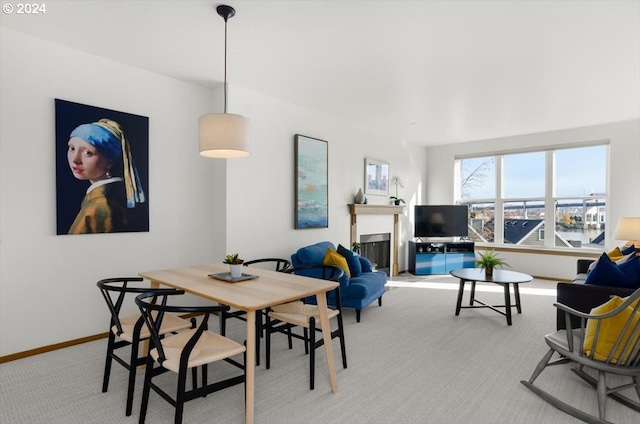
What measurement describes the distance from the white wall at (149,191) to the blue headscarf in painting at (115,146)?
166 millimetres

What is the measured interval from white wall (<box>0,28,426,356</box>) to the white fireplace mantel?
1.14ft

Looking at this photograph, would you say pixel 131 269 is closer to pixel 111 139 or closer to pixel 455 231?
pixel 111 139

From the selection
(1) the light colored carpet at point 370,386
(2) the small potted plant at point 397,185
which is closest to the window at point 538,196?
(2) the small potted plant at point 397,185

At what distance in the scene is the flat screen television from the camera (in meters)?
7.24

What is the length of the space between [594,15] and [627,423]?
8.98 ft

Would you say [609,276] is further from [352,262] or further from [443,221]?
[443,221]

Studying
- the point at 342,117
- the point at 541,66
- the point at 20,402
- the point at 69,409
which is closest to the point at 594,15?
the point at 541,66

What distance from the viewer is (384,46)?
3.16 metres

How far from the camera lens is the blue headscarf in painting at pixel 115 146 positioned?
3.38 meters

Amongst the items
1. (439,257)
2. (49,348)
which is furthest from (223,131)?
(439,257)

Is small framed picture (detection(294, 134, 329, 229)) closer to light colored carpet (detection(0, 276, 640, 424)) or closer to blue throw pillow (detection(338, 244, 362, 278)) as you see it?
blue throw pillow (detection(338, 244, 362, 278))

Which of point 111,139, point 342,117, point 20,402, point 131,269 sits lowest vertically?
point 20,402

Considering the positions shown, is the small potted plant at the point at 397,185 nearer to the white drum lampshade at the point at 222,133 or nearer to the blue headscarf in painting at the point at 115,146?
the blue headscarf in painting at the point at 115,146

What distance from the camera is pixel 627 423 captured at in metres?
2.20
